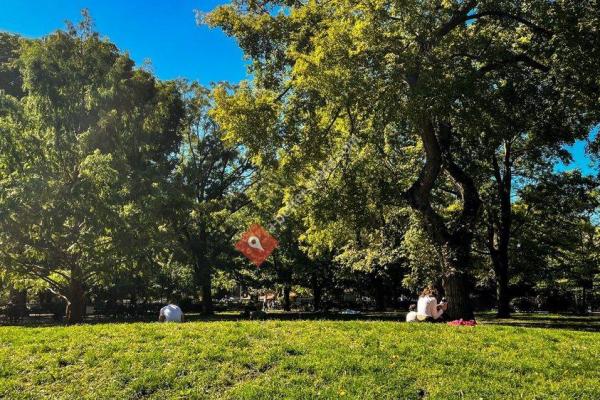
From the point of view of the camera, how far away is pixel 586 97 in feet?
39.7

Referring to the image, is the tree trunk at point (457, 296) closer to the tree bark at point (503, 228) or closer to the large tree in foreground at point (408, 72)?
the large tree in foreground at point (408, 72)

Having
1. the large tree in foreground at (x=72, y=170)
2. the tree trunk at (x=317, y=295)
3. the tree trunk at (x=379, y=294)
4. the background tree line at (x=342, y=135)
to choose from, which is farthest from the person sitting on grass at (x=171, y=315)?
the tree trunk at (x=317, y=295)

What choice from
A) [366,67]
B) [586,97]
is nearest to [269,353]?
[366,67]

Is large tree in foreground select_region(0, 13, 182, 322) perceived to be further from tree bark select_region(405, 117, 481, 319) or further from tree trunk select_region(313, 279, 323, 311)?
tree trunk select_region(313, 279, 323, 311)

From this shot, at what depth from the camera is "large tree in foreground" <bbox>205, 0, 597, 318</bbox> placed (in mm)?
11867

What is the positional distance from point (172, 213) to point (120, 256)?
9.78ft

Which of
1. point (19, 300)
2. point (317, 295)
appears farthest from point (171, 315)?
point (317, 295)

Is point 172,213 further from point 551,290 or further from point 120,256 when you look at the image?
point 551,290

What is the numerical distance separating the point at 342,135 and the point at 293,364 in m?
10.0

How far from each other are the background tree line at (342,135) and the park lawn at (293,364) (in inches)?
234

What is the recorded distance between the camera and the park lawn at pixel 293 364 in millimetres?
6297

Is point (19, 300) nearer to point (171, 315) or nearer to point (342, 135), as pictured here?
point (171, 315)

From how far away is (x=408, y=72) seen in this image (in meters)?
12.0

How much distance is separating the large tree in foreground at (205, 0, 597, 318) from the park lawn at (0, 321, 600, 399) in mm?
5916
